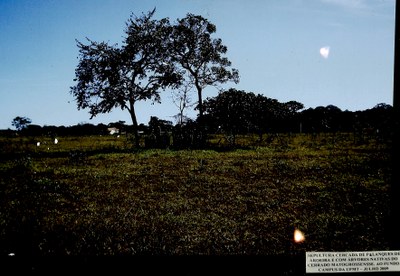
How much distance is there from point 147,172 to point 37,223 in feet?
24.8

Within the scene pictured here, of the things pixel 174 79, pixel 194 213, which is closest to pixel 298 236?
pixel 194 213

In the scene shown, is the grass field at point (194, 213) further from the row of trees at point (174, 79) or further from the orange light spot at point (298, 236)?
the row of trees at point (174, 79)

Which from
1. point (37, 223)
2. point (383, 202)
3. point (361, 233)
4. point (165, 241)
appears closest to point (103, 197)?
point (37, 223)

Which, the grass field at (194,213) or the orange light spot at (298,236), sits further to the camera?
the orange light spot at (298,236)

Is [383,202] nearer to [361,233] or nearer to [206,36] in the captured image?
[361,233]

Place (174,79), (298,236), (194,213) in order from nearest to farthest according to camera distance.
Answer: (298,236), (194,213), (174,79)

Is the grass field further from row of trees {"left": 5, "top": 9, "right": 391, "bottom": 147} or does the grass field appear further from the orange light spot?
row of trees {"left": 5, "top": 9, "right": 391, "bottom": 147}

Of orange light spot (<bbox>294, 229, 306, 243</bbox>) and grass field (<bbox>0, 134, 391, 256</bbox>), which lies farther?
orange light spot (<bbox>294, 229, 306, 243</bbox>)

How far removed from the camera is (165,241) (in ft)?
18.4

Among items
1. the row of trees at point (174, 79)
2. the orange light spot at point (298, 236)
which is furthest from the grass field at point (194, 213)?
the row of trees at point (174, 79)

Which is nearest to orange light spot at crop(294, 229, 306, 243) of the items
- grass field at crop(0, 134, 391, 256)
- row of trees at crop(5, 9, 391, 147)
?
grass field at crop(0, 134, 391, 256)

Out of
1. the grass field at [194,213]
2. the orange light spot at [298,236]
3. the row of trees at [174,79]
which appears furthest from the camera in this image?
the row of trees at [174,79]

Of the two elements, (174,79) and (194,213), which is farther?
(174,79)

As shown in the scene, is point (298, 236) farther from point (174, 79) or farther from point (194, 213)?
point (174, 79)
